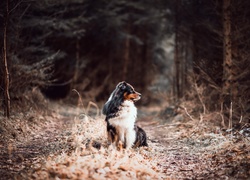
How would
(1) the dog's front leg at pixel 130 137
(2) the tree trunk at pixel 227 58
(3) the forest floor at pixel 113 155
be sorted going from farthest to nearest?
1. (2) the tree trunk at pixel 227 58
2. (1) the dog's front leg at pixel 130 137
3. (3) the forest floor at pixel 113 155

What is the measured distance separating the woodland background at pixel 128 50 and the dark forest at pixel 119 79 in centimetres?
7

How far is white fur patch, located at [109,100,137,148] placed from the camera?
758 centimetres

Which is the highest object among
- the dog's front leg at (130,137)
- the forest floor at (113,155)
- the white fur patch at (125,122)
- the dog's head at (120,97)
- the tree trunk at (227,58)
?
the tree trunk at (227,58)

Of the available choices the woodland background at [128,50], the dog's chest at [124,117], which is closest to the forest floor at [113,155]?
the dog's chest at [124,117]

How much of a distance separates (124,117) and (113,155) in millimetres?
1302

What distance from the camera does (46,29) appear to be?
52.2ft

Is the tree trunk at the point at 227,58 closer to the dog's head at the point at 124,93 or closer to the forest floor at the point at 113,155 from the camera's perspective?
the forest floor at the point at 113,155

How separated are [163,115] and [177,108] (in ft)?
3.90

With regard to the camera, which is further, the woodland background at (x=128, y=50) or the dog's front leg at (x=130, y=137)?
the woodland background at (x=128, y=50)

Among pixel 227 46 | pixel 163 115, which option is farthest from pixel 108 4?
pixel 227 46

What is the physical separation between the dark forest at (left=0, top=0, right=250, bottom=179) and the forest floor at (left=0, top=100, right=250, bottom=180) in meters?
0.03

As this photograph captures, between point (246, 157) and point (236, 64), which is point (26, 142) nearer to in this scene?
point (246, 157)

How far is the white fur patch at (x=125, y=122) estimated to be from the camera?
7.58 meters

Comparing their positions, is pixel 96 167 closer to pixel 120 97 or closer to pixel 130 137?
pixel 130 137
